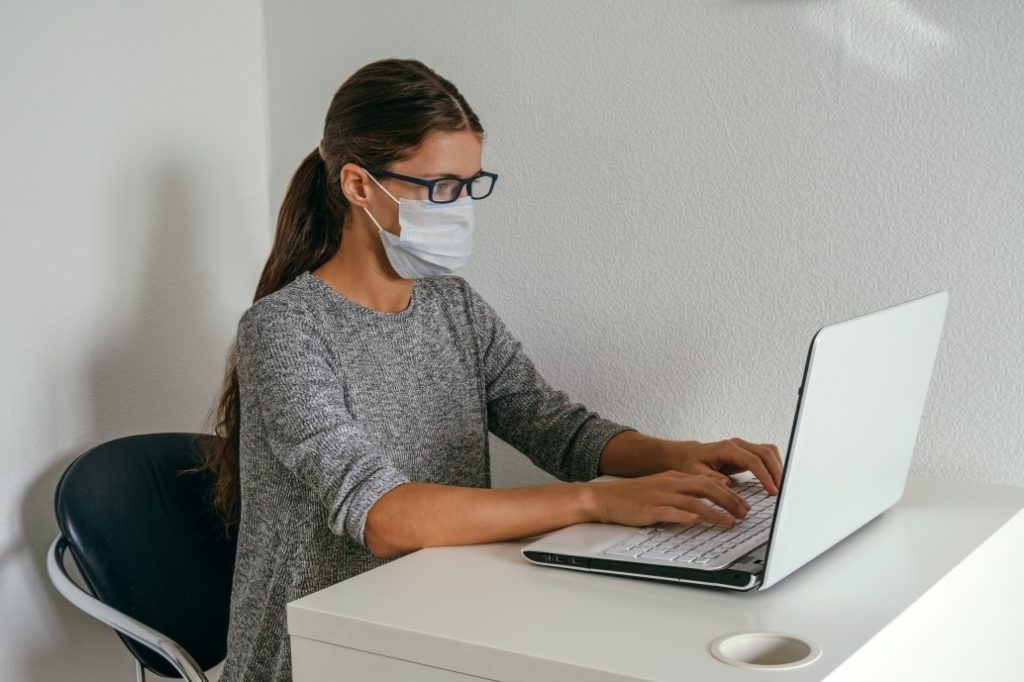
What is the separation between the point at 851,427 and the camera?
0.94 m

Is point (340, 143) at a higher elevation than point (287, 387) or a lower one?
higher

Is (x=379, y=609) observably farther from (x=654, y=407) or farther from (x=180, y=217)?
(x=180, y=217)

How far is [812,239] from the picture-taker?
1.37m

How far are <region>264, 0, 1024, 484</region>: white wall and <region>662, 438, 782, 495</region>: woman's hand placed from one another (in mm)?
192

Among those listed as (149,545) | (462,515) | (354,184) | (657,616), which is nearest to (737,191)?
(354,184)

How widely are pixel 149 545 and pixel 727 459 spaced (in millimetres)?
767

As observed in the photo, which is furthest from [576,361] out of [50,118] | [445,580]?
[50,118]

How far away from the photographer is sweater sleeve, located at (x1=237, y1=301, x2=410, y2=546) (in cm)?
109

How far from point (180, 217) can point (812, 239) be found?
0.98 m

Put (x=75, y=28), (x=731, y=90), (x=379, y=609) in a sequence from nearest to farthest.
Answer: (x=379, y=609) < (x=731, y=90) < (x=75, y=28)

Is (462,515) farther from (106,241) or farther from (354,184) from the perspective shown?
(106,241)

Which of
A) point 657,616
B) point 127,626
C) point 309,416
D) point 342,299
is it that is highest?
point 342,299

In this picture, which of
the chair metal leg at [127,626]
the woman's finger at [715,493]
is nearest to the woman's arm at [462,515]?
the woman's finger at [715,493]

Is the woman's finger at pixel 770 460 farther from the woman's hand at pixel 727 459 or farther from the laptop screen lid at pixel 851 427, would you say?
the laptop screen lid at pixel 851 427
